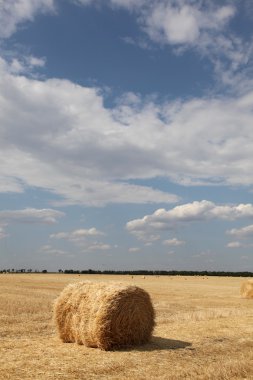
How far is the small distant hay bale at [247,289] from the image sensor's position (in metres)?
32.0

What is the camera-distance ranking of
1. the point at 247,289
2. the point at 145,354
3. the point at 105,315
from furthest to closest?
the point at 247,289 → the point at 105,315 → the point at 145,354

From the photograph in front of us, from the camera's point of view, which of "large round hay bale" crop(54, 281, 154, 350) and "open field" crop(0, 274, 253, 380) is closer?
"open field" crop(0, 274, 253, 380)

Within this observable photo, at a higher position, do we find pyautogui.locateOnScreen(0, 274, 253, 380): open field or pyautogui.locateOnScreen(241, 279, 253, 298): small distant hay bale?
pyautogui.locateOnScreen(241, 279, 253, 298): small distant hay bale

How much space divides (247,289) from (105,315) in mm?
21358

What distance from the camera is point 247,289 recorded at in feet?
106

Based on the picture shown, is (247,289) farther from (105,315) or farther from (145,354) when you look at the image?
(145,354)

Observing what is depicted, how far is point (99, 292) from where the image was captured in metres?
13.5

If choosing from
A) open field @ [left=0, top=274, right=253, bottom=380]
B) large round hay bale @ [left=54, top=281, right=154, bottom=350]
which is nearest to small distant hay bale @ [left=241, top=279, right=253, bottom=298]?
open field @ [left=0, top=274, right=253, bottom=380]

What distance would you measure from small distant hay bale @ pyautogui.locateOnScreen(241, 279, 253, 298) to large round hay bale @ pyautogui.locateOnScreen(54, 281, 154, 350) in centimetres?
1963

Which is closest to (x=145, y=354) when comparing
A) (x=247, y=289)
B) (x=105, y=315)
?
(x=105, y=315)

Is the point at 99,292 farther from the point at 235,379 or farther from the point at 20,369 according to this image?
the point at 235,379

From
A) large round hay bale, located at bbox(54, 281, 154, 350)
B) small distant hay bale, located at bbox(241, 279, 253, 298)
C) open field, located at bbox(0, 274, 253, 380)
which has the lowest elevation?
open field, located at bbox(0, 274, 253, 380)

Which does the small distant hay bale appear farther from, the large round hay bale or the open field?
the large round hay bale

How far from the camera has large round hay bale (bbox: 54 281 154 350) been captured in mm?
12742
